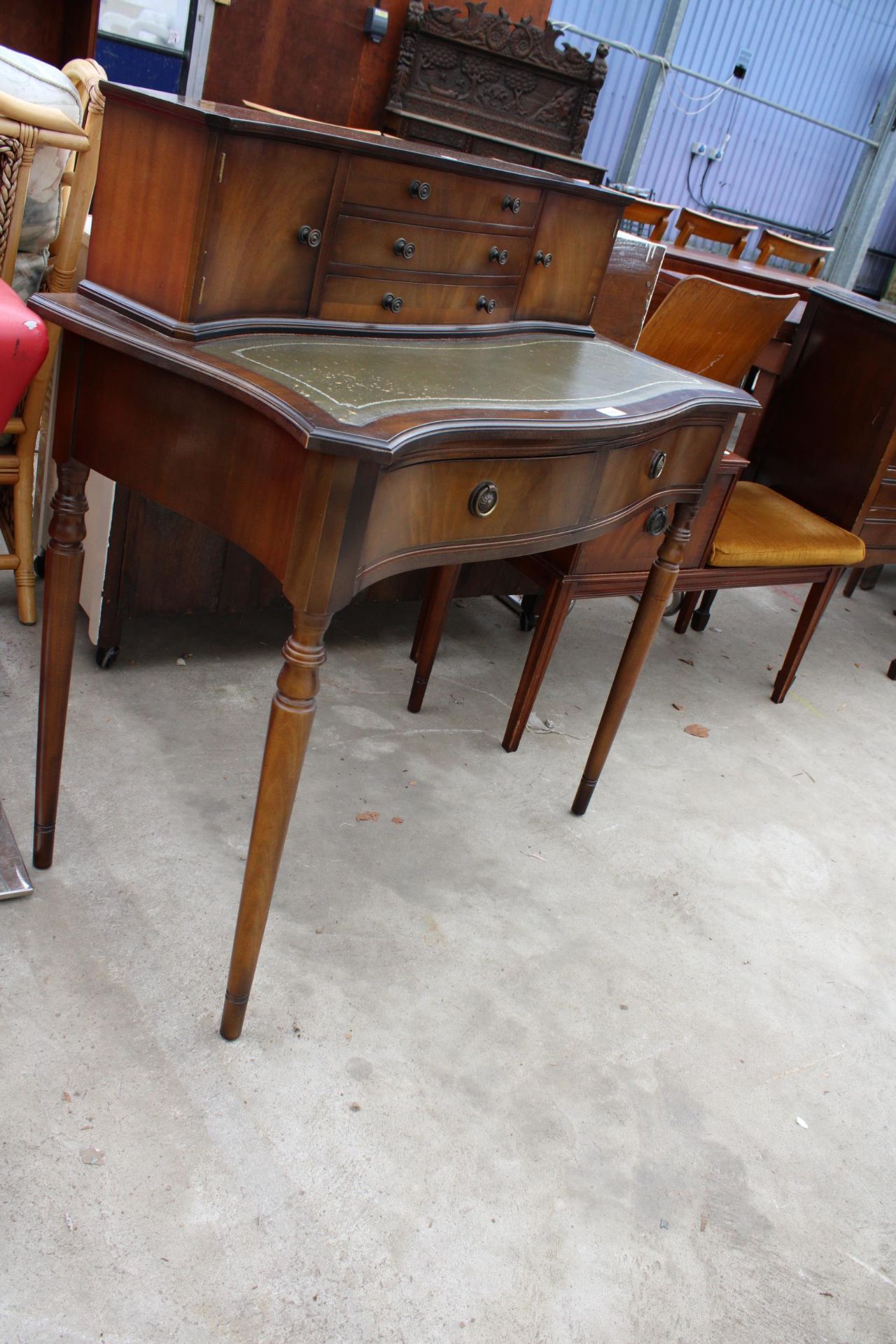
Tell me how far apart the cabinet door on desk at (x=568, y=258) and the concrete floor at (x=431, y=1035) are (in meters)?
0.99

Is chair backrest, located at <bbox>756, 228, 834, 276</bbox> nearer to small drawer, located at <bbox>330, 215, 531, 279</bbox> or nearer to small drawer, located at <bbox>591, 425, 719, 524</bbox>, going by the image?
small drawer, located at <bbox>591, 425, 719, 524</bbox>

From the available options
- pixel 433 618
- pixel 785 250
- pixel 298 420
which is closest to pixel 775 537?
pixel 433 618

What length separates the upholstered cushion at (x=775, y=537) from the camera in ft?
9.09

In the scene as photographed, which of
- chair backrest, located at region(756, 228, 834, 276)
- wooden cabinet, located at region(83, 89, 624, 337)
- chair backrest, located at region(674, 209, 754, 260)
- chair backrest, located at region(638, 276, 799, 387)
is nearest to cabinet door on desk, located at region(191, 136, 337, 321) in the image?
wooden cabinet, located at region(83, 89, 624, 337)

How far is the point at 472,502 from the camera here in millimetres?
1409

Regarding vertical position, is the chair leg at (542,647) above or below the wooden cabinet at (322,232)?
below

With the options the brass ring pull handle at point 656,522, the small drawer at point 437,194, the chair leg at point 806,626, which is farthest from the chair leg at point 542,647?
the chair leg at point 806,626

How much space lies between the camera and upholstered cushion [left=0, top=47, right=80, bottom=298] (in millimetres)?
1974

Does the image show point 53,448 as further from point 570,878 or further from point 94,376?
point 570,878

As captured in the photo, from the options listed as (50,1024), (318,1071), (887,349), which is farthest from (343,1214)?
(887,349)

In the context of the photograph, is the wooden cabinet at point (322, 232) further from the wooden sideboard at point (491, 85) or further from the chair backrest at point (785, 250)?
the wooden sideboard at point (491, 85)

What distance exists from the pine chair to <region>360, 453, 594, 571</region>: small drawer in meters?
0.86

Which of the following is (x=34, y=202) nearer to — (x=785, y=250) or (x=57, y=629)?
(x=57, y=629)

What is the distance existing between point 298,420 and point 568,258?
3.55ft
